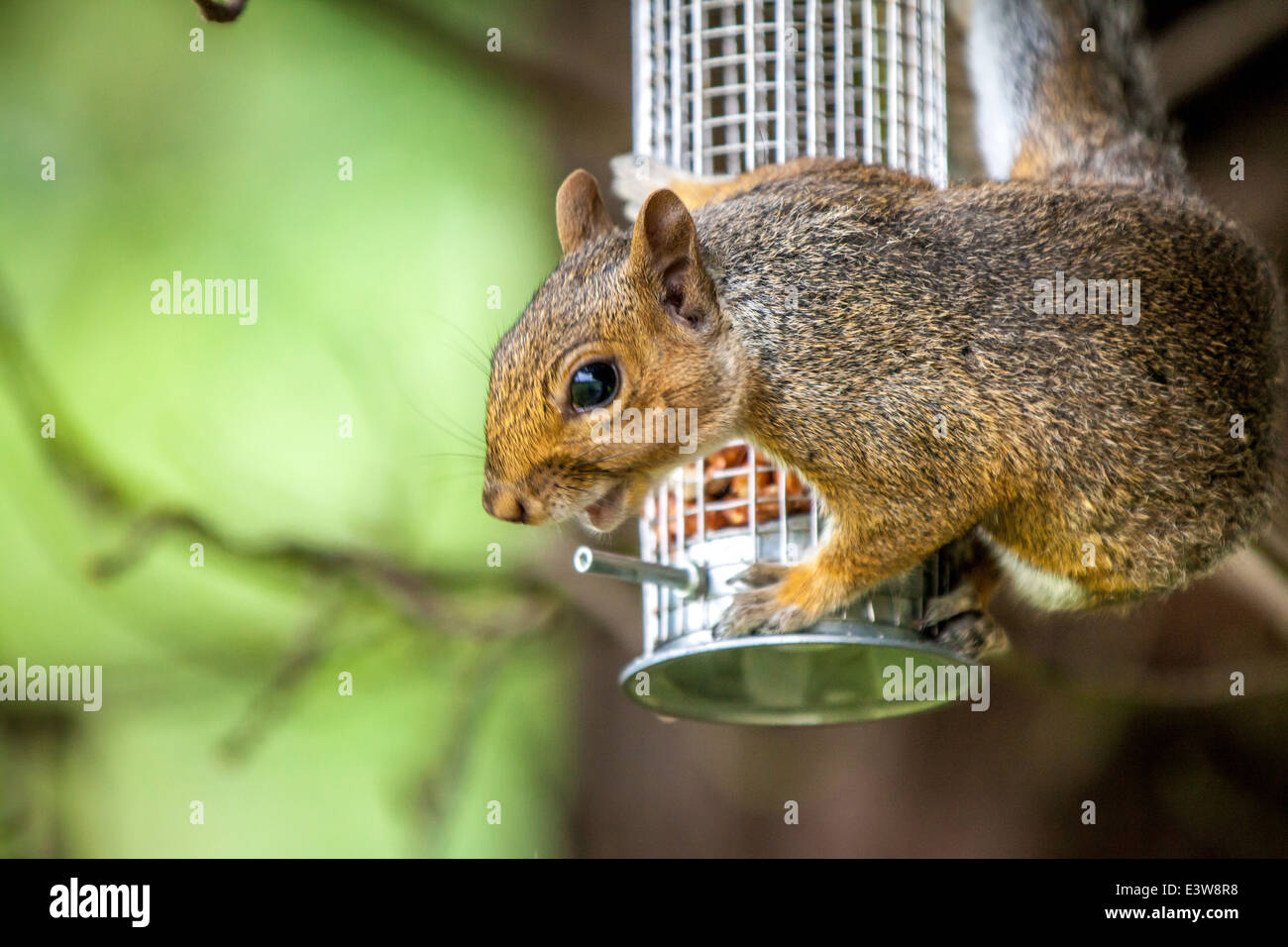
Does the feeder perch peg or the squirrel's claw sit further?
the squirrel's claw

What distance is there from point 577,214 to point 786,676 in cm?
94

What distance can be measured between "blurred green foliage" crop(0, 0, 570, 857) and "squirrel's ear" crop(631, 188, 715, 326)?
5.93 ft

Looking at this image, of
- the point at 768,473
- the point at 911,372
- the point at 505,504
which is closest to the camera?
the point at 505,504

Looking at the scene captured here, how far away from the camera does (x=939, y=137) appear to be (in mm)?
3143

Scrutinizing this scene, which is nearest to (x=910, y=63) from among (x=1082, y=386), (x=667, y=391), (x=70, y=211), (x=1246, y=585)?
(x=1082, y=386)

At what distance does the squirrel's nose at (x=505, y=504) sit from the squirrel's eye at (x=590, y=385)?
173 millimetres

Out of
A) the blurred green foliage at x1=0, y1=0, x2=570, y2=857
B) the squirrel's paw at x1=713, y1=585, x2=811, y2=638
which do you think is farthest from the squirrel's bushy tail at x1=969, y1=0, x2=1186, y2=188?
the blurred green foliage at x1=0, y1=0, x2=570, y2=857

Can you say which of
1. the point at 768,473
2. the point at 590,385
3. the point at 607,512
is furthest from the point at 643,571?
the point at 768,473

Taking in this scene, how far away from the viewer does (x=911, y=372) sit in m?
2.38

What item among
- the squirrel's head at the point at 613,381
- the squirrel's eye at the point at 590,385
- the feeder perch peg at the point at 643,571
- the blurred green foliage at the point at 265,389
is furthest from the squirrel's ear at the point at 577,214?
the blurred green foliage at the point at 265,389

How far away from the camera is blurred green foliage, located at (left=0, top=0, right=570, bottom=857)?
4344 mm

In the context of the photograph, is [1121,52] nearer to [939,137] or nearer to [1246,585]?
[939,137]

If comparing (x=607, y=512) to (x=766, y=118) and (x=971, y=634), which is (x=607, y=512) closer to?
(x=971, y=634)

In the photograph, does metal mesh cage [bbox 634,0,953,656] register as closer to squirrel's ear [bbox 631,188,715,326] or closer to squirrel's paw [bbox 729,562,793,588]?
squirrel's paw [bbox 729,562,793,588]
